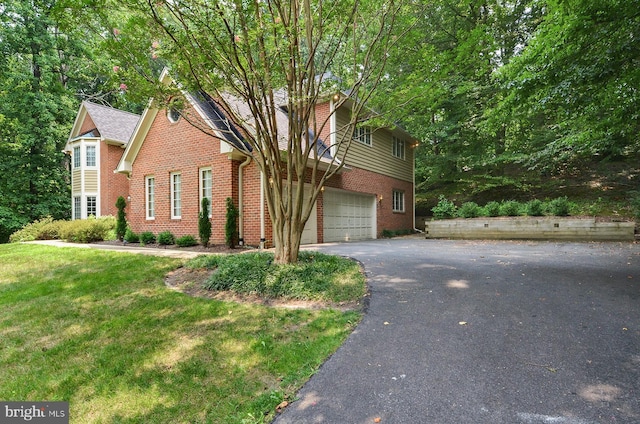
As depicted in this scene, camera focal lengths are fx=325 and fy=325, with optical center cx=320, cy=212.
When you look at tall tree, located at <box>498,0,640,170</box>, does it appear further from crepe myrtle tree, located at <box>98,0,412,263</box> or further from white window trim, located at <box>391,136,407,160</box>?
white window trim, located at <box>391,136,407,160</box>

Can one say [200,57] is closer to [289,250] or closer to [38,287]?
[289,250]

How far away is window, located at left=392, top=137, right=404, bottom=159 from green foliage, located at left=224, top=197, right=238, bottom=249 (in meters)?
9.89

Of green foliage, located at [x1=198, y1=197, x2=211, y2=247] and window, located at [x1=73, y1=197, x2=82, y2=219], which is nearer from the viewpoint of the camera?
green foliage, located at [x1=198, y1=197, x2=211, y2=247]

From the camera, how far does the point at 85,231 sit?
12.2m

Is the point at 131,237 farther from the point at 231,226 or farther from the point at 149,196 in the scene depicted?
the point at 231,226

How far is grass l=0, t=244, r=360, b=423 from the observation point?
253 cm

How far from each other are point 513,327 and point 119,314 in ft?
15.9

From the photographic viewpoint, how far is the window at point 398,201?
16975 millimetres

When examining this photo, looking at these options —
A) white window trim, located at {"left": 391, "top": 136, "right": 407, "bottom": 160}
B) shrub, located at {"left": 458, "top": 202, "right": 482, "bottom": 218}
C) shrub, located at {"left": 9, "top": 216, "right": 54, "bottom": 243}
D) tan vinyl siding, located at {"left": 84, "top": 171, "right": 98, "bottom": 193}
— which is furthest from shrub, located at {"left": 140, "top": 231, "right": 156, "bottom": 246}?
shrub, located at {"left": 458, "top": 202, "right": 482, "bottom": 218}

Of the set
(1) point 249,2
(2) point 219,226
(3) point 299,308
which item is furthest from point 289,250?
A: (2) point 219,226

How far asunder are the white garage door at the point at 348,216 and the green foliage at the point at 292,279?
20.8 feet

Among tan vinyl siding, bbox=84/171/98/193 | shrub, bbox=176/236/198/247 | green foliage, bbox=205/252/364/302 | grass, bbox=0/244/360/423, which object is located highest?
tan vinyl siding, bbox=84/171/98/193

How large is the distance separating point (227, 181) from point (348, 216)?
5.69 meters

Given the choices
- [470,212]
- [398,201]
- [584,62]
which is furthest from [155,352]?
[398,201]
